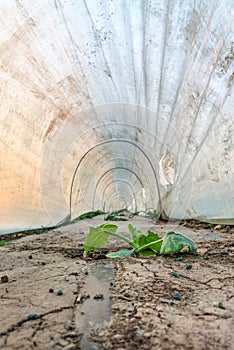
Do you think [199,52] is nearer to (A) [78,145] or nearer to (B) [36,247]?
(A) [78,145]

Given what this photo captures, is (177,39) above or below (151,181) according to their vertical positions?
above

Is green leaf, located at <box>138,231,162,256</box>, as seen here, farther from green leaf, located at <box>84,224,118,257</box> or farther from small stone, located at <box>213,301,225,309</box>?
small stone, located at <box>213,301,225,309</box>

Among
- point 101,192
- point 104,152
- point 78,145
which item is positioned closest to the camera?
point 78,145

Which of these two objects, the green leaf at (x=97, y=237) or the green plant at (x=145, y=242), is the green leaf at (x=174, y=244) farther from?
the green leaf at (x=97, y=237)

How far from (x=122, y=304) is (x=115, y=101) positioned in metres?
1.85

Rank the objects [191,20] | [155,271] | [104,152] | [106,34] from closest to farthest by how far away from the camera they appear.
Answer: [155,271], [191,20], [106,34], [104,152]

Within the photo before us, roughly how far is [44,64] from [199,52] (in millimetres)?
1048

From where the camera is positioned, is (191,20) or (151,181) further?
(151,181)

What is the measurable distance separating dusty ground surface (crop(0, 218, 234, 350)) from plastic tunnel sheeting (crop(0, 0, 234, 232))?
105cm

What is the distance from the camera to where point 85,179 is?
9.99 ft

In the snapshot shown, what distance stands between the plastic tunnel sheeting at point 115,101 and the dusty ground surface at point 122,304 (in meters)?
1.05

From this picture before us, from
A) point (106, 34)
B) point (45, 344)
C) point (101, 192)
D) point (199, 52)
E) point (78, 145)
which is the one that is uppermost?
point (106, 34)

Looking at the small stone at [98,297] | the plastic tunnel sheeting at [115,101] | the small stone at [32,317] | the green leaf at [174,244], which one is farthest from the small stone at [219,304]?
the plastic tunnel sheeting at [115,101]

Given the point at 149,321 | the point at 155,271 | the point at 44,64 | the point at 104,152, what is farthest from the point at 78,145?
the point at 149,321
